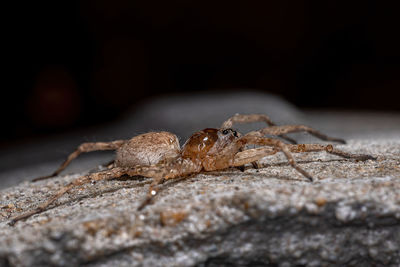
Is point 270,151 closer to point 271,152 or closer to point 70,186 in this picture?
point 271,152

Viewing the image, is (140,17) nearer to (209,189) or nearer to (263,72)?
(263,72)

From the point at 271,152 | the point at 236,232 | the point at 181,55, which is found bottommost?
the point at 236,232

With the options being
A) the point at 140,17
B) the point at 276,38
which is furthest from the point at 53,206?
the point at 276,38

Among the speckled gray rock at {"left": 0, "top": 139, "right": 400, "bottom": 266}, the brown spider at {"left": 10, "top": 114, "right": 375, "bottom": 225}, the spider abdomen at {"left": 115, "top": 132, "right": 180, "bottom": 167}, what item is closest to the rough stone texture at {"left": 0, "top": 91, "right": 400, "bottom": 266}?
the speckled gray rock at {"left": 0, "top": 139, "right": 400, "bottom": 266}

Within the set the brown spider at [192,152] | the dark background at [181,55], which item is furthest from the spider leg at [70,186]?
the dark background at [181,55]

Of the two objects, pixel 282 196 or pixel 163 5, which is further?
pixel 163 5

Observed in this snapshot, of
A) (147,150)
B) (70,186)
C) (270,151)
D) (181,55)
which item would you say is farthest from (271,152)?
(181,55)
